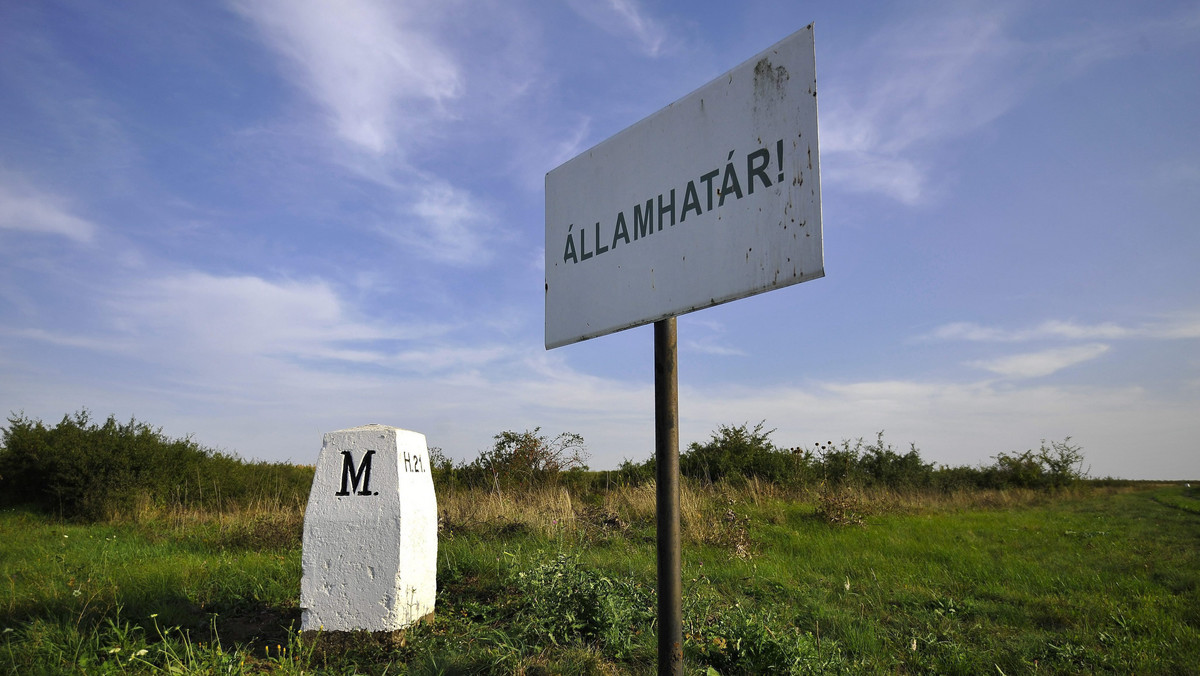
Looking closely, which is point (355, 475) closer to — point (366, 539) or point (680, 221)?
point (366, 539)

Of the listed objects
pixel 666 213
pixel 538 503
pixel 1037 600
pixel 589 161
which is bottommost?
pixel 1037 600

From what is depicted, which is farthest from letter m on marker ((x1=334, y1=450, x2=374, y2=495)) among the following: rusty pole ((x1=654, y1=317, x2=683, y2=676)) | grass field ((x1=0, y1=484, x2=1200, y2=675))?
rusty pole ((x1=654, y1=317, x2=683, y2=676))

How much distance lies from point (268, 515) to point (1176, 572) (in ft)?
36.9

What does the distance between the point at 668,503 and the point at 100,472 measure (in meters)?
15.3

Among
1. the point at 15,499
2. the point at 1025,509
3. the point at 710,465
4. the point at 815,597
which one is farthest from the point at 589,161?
the point at 15,499

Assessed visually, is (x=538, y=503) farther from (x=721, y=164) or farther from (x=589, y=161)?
(x=721, y=164)

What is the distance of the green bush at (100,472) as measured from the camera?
1354 cm

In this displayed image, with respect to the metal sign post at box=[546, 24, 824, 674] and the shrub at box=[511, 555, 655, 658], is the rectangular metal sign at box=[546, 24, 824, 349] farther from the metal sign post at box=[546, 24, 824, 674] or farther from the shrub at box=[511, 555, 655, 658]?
the shrub at box=[511, 555, 655, 658]

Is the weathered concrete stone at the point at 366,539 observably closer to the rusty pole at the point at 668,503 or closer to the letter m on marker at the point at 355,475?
the letter m on marker at the point at 355,475

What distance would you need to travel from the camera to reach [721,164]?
2.69m

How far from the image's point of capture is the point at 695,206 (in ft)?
9.03

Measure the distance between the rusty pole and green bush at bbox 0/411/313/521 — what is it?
11911mm

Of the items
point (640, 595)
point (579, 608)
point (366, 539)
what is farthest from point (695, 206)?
point (366, 539)

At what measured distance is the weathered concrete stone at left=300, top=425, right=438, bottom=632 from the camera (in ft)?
15.0
